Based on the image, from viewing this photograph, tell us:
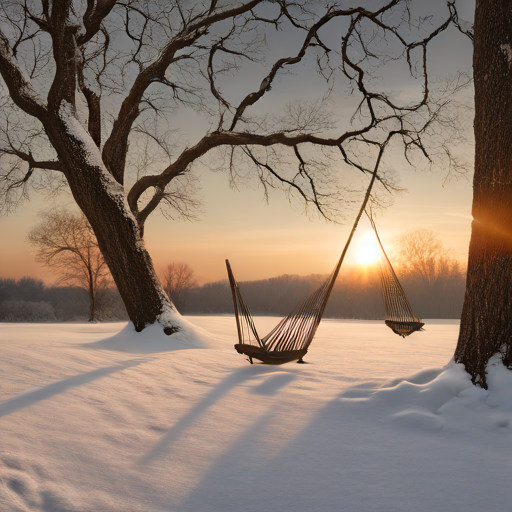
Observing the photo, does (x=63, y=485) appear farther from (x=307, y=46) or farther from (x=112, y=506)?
(x=307, y=46)

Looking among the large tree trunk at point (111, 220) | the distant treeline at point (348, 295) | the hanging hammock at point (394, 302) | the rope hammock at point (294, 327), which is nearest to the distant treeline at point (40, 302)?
the distant treeline at point (348, 295)

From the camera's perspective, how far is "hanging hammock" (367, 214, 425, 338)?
5.39m

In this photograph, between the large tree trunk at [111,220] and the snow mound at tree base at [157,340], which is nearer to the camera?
the snow mound at tree base at [157,340]

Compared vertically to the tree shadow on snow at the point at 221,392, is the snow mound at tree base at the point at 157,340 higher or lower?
higher

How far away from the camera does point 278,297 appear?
29078 mm

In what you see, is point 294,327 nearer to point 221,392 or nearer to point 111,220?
point 221,392

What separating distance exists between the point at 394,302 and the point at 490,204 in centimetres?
339

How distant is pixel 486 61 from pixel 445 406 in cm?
263

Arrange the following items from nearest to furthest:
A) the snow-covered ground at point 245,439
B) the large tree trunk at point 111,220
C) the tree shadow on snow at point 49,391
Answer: the snow-covered ground at point 245,439
the tree shadow on snow at point 49,391
the large tree trunk at point 111,220

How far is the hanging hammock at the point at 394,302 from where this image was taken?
5.39m

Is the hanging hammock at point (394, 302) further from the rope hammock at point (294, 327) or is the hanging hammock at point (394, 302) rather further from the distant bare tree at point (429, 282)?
the distant bare tree at point (429, 282)

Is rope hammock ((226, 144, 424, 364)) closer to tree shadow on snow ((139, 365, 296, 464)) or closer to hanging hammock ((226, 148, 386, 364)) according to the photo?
hanging hammock ((226, 148, 386, 364))

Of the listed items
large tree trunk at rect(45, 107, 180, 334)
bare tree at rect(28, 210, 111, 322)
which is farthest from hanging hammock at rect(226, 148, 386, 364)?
bare tree at rect(28, 210, 111, 322)

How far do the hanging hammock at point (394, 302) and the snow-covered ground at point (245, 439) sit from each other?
209cm
